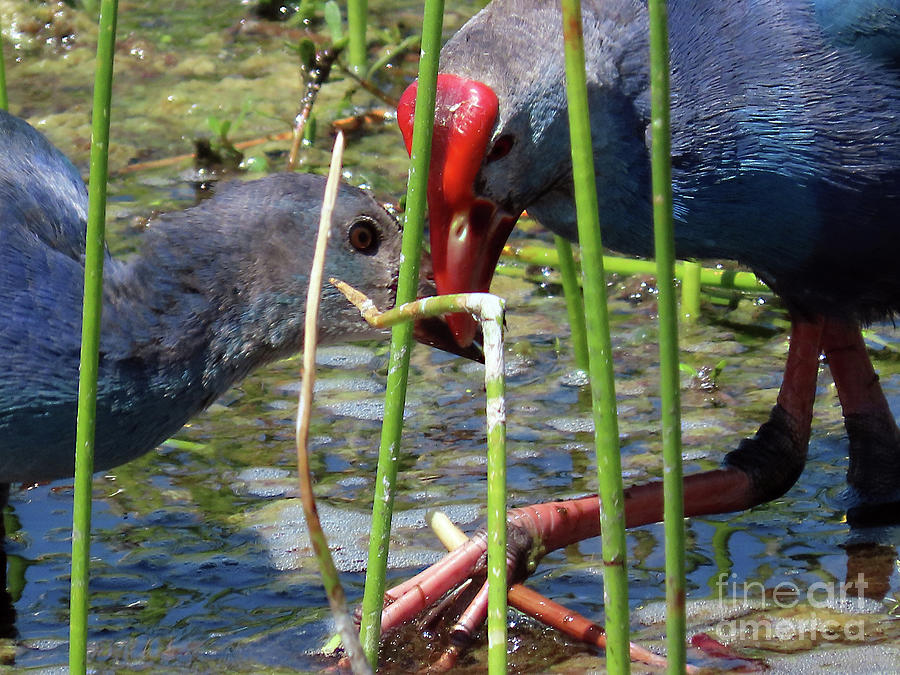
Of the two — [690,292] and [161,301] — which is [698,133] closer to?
[161,301]

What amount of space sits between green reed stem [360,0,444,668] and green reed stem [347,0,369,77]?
325cm

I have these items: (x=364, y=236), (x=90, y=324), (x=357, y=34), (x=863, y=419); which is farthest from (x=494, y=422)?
(x=357, y=34)

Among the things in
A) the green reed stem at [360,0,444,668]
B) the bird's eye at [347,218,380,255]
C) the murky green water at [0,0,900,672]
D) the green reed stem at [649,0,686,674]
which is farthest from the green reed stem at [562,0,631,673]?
the bird's eye at [347,218,380,255]

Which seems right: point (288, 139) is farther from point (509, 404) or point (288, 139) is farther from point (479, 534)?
point (479, 534)

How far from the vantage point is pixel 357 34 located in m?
5.00

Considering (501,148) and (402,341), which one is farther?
(501,148)

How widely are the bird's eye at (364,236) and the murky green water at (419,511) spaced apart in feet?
1.99

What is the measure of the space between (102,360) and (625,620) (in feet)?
4.50

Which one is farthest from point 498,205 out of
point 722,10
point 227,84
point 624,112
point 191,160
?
point 227,84

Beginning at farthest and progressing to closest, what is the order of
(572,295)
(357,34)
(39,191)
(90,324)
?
(357,34), (572,295), (39,191), (90,324)

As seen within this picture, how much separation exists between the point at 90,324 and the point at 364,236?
4.16 ft

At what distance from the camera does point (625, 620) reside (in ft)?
5.31

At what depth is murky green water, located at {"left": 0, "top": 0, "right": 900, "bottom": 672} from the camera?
264cm

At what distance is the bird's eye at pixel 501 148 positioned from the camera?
8.40ft
